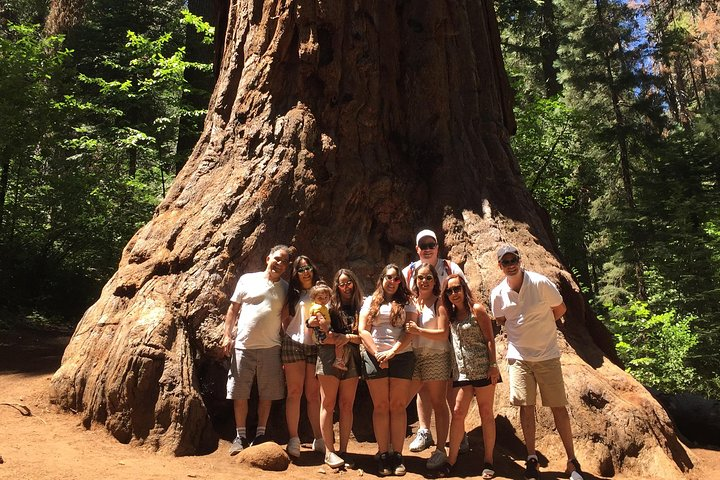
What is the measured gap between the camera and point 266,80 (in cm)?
728

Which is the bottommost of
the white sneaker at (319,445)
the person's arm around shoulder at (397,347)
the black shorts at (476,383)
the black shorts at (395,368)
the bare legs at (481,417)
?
the white sneaker at (319,445)

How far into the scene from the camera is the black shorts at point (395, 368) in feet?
16.7

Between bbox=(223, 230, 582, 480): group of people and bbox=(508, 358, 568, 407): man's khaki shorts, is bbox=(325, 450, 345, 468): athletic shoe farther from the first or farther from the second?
bbox=(508, 358, 568, 407): man's khaki shorts

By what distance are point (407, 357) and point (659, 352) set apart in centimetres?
902

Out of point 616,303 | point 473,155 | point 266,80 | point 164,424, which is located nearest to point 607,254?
point 616,303

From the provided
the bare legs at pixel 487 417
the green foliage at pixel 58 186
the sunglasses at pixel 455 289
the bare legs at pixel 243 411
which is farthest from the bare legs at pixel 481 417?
the green foliage at pixel 58 186

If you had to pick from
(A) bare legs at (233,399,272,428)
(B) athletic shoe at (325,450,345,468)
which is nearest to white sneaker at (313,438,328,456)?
Answer: (B) athletic shoe at (325,450,345,468)

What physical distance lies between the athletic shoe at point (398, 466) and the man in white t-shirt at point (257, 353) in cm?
121

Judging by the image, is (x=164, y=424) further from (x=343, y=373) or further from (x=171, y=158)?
(x=171, y=158)

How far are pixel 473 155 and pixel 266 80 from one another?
2.88m

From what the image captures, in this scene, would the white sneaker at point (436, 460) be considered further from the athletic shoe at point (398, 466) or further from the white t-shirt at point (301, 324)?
the white t-shirt at point (301, 324)

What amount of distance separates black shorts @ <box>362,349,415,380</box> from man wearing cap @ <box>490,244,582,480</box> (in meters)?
0.91

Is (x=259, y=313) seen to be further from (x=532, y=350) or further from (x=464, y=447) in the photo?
(x=532, y=350)

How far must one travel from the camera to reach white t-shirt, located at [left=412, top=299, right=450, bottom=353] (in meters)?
5.16
